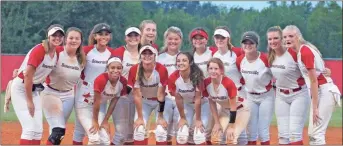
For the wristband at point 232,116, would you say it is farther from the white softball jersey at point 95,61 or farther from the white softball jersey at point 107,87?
the white softball jersey at point 95,61

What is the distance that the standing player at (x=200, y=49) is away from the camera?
309 inches

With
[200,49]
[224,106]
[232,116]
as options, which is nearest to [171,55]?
[200,49]

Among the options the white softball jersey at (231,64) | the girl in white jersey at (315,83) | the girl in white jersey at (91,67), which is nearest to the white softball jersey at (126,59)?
the girl in white jersey at (91,67)

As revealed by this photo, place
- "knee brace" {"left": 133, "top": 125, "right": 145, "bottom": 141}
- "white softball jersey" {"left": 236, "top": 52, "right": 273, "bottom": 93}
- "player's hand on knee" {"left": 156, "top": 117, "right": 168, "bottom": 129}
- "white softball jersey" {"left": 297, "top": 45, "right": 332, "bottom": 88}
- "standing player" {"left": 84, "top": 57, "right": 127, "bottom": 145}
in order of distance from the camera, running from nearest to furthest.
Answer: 1. "white softball jersey" {"left": 297, "top": 45, "right": 332, "bottom": 88}
2. "standing player" {"left": 84, "top": 57, "right": 127, "bottom": 145}
3. "knee brace" {"left": 133, "top": 125, "right": 145, "bottom": 141}
4. "player's hand on knee" {"left": 156, "top": 117, "right": 168, "bottom": 129}
5. "white softball jersey" {"left": 236, "top": 52, "right": 273, "bottom": 93}

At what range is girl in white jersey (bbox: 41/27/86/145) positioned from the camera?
7.58m

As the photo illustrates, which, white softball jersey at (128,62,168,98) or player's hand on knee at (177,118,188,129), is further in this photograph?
player's hand on knee at (177,118,188,129)

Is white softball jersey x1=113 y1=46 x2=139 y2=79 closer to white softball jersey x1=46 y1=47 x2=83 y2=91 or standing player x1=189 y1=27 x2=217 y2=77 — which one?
white softball jersey x1=46 y1=47 x2=83 y2=91

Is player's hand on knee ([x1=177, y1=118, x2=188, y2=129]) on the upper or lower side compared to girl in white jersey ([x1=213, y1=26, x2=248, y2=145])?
lower

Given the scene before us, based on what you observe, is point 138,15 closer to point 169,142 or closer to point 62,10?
→ point 62,10

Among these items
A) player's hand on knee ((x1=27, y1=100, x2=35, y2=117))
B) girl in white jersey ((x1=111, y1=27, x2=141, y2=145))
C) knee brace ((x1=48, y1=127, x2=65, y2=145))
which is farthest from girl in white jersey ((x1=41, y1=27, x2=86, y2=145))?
girl in white jersey ((x1=111, y1=27, x2=141, y2=145))

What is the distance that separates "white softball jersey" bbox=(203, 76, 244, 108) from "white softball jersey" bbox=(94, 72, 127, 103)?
38.3 inches

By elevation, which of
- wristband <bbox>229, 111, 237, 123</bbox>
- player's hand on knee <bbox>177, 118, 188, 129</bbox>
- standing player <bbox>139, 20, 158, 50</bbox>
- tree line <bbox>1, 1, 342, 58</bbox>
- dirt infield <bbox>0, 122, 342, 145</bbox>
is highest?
tree line <bbox>1, 1, 342, 58</bbox>

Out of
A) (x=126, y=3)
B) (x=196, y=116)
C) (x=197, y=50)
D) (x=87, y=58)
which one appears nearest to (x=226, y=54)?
(x=197, y=50)

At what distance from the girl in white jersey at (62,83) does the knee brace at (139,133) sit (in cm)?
83
